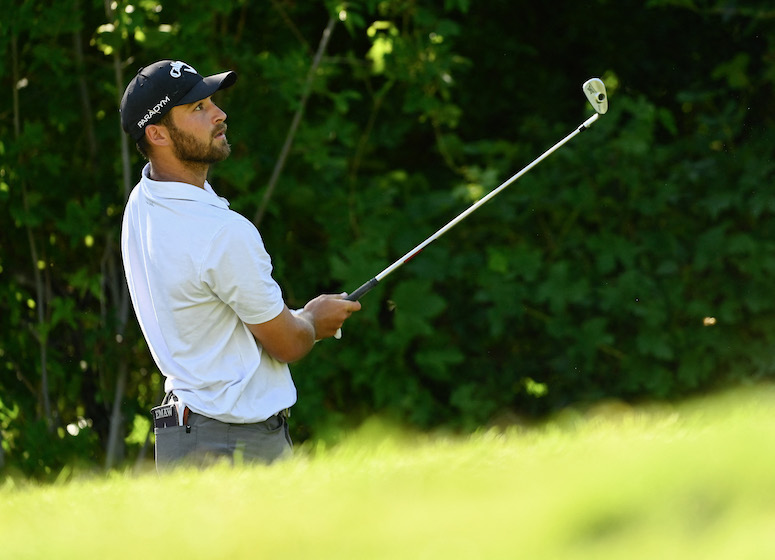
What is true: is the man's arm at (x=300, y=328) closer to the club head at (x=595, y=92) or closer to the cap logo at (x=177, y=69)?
the cap logo at (x=177, y=69)

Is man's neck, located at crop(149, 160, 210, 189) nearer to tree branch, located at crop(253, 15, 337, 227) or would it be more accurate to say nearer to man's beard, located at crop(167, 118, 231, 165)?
man's beard, located at crop(167, 118, 231, 165)

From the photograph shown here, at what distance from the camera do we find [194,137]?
3.64 m

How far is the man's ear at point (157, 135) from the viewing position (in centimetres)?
361

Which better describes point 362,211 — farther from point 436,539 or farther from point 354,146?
point 436,539

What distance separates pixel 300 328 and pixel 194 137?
0.70 metres

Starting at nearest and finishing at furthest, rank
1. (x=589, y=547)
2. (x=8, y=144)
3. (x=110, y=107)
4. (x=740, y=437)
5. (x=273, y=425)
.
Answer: (x=589, y=547) → (x=740, y=437) → (x=273, y=425) → (x=8, y=144) → (x=110, y=107)

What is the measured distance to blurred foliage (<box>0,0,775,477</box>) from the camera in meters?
6.53

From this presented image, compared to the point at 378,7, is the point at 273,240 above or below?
below

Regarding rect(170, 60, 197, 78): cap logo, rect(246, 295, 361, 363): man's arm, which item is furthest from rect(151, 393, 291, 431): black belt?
rect(170, 60, 197, 78): cap logo

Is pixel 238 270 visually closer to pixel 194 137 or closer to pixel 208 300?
pixel 208 300

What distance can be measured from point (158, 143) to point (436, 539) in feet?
7.43

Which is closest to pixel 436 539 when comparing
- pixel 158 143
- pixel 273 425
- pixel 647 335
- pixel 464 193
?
pixel 273 425

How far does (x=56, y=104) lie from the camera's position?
6.46 meters

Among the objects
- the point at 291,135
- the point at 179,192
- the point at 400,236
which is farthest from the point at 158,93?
the point at 400,236
